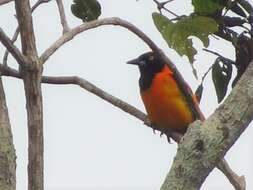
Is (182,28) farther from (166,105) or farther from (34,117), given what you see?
(166,105)

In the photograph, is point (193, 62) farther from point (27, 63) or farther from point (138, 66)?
point (138, 66)

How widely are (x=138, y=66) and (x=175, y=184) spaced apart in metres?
2.83

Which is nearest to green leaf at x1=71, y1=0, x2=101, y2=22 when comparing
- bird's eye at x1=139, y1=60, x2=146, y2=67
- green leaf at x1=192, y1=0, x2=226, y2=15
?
green leaf at x1=192, y1=0, x2=226, y2=15

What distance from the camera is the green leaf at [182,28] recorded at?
2191mm

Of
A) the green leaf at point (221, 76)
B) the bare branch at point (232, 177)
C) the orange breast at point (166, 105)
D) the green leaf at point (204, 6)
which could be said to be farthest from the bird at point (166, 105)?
the bare branch at point (232, 177)

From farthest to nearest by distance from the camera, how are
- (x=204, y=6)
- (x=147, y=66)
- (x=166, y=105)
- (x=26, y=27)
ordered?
(x=147, y=66)
(x=166, y=105)
(x=204, y=6)
(x=26, y=27)

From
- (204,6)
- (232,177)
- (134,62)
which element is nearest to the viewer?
(232,177)

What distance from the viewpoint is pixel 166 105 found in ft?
13.4

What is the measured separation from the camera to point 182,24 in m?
2.21

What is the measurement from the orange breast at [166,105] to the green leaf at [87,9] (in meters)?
1.38

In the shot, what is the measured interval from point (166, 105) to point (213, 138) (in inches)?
94.4

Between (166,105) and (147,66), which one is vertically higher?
(147,66)

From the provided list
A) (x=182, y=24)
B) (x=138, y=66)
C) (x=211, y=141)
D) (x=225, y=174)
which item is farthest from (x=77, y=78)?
(x=138, y=66)

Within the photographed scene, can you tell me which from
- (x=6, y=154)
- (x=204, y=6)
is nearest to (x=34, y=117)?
(x=6, y=154)
